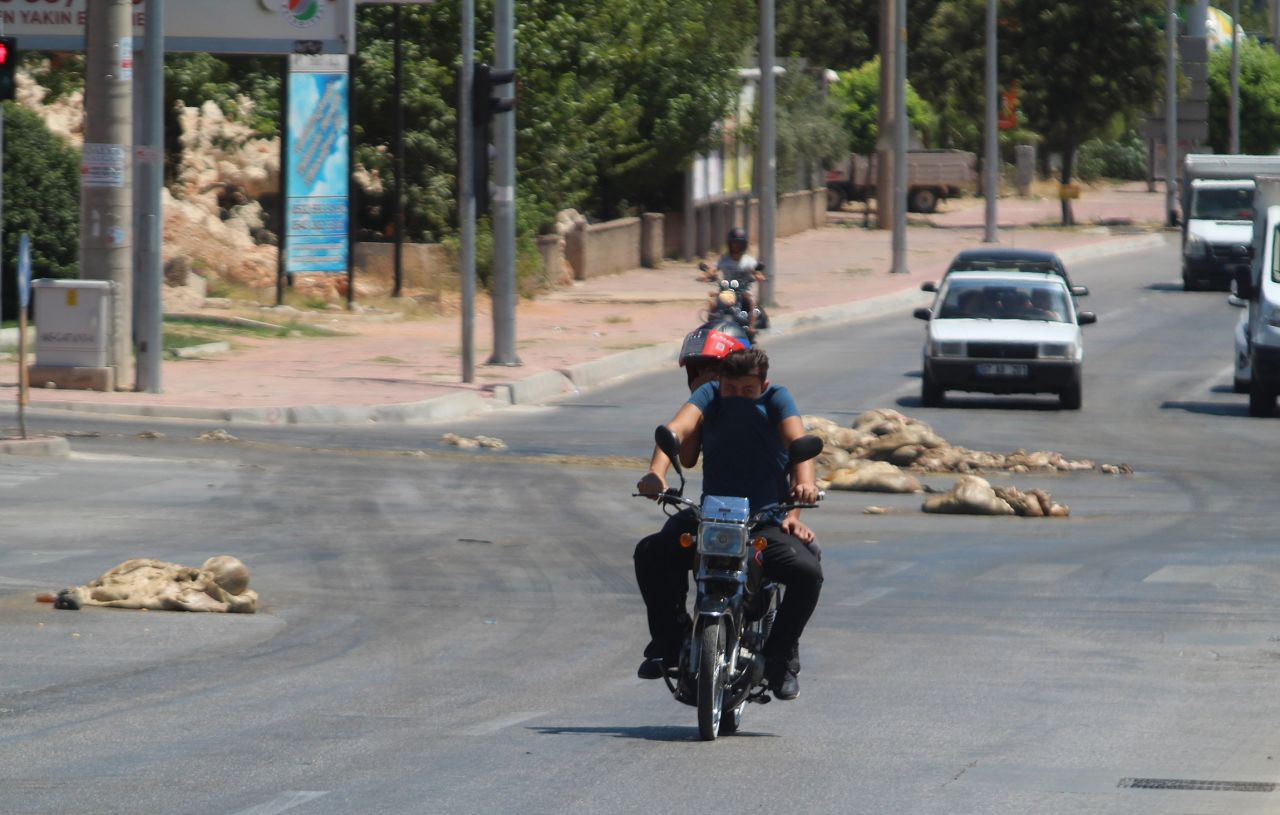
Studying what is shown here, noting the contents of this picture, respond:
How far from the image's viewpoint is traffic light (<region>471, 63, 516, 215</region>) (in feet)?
83.2

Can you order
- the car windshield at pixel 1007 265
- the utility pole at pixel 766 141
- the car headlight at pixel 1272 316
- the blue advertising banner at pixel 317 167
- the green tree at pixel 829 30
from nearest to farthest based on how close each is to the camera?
the car headlight at pixel 1272 316 → the car windshield at pixel 1007 265 → the blue advertising banner at pixel 317 167 → the utility pole at pixel 766 141 → the green tree at pixel 829 30

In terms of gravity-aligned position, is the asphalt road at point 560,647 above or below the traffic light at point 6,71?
below

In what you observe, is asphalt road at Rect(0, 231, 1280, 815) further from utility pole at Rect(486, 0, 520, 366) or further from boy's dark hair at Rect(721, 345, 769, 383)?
utility pole at Rect(486, 0, 520, 366)

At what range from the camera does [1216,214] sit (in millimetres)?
45906

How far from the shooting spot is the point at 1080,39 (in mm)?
72688

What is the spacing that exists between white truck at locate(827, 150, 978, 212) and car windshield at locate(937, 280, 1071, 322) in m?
41.6

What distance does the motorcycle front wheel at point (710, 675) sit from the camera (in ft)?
26.0

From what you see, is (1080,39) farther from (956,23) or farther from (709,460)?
(709,460)

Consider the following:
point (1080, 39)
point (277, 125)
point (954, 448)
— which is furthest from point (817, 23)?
point (954, 448)

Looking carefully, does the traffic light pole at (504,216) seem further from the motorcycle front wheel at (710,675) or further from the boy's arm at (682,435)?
the motorcycle front wheel at (710,675)

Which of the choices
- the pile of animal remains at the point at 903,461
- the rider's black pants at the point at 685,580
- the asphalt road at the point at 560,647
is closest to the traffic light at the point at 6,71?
the asphalt road at the point at 560,647

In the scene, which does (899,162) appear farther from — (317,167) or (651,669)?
(651,669)

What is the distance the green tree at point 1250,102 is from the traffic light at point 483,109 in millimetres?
64562

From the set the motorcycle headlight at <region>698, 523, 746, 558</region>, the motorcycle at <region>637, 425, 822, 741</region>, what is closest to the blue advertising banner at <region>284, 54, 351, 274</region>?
the motorcycle at <region>637, 425, 822, 741</region>
